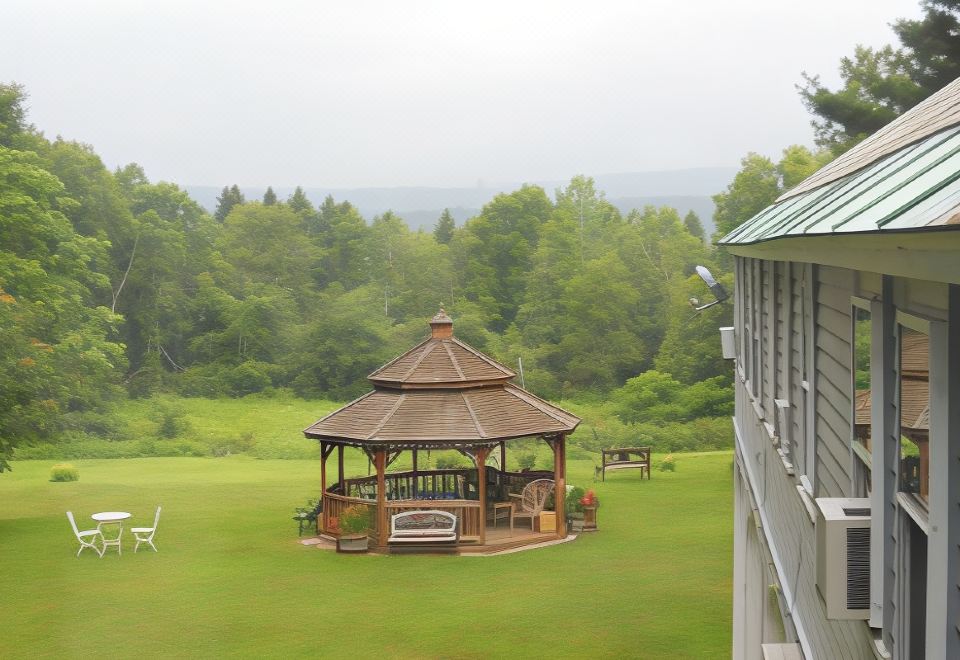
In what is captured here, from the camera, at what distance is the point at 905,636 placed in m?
3.84

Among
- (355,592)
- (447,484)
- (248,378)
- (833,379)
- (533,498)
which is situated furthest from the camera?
(248,378)

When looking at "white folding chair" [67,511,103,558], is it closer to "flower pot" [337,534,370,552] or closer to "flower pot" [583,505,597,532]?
"flower pot" [337,534,370,552]

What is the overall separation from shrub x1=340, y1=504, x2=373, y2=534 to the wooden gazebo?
17cm

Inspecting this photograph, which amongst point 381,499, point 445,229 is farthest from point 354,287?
point 381,499

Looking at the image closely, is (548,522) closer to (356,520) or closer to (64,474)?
(356,520)

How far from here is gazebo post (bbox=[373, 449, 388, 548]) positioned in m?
21.4

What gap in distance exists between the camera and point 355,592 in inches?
728

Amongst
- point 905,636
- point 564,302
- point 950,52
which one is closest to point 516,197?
point 564,302

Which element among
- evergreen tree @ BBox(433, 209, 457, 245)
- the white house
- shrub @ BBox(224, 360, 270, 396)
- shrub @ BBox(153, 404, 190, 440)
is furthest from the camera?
evergreen tree @ BBox(433, 209, 457, 245)

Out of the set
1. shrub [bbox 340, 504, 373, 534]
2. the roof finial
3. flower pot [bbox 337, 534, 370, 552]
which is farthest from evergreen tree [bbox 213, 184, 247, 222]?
flower pot [bbox 337, 534, 370, 552]

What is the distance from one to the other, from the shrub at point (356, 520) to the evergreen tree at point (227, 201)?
245 feet

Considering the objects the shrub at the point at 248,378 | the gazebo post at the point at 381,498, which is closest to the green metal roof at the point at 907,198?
the gazebo post at the point at 381,498

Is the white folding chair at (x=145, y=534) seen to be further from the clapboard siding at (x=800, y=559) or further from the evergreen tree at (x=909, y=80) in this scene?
the evergreen tree at (x=909, y=80)

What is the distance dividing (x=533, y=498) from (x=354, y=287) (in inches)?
2016
